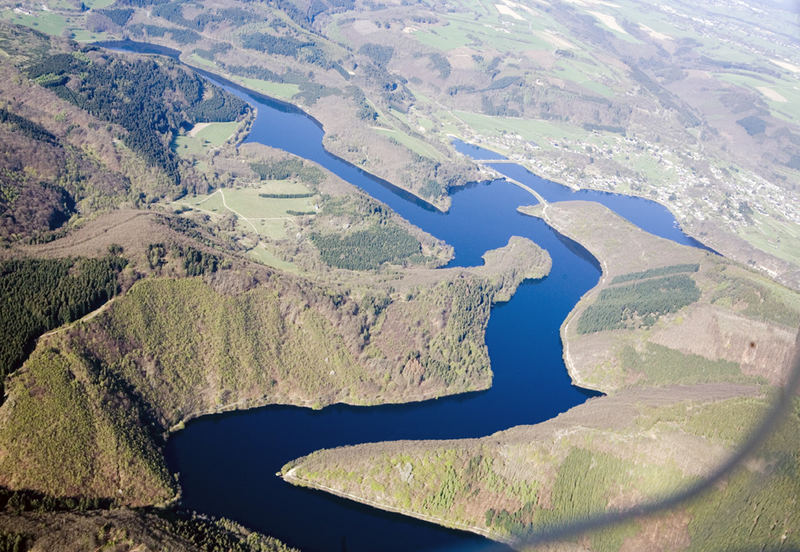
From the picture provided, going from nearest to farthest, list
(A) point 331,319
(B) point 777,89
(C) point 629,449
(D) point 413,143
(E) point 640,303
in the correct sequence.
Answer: (C) point 629,449 < (A) point 331,319 < (E) point 640,303 < (D) point 413,143 < (B) point 777,89

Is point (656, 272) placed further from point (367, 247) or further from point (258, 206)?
point (258, 206)

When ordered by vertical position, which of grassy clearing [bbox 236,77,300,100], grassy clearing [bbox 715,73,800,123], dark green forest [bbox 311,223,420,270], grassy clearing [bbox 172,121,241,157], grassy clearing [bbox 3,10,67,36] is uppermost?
grassy clearing [bbox 715,73,800,123]

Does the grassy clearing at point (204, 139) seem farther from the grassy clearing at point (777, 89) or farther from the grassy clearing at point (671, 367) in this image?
the grassy clearing at point (777, 89)

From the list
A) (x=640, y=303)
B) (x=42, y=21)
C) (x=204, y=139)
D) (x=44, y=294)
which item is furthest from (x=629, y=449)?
(x=42, y=21)

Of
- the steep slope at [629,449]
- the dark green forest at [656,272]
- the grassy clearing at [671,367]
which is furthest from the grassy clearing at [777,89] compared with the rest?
the grassy clearing at [671,367]

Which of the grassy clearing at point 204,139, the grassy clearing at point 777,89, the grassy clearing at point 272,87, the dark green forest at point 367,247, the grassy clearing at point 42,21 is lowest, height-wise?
the grassy clearing at point 204,139

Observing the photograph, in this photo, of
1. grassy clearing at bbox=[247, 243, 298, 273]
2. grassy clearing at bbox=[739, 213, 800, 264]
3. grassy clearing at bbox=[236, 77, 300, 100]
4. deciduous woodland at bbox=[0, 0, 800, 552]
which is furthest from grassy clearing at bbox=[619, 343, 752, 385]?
grassy clearing at bbox=[236, 77, 300, 100]

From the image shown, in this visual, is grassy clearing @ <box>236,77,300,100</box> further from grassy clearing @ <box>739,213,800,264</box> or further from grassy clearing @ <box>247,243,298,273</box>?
grassy clearing @ <box>739,213,800,264</box>
